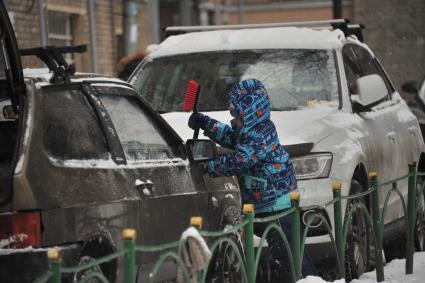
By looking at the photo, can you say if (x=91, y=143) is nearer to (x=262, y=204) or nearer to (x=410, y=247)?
(x=262, y=204)

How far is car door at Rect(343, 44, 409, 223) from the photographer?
9.49 meters

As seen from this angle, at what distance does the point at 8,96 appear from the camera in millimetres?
6125

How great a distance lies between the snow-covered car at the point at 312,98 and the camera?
8469 mm

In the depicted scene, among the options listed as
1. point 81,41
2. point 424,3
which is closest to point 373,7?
point 424,3

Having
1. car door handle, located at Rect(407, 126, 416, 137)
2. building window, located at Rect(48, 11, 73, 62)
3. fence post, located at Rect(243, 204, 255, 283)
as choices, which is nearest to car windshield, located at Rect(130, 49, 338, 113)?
car door handle, located at Rect(407, 126, 416, 137)

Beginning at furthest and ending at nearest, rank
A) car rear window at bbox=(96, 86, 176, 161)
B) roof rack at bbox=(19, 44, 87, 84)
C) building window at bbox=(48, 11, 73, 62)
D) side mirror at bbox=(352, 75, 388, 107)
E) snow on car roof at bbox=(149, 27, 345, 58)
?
building window at bbox=(48, 11, 73, 62) → snow on car roof at bbox=(149, 27, 345, 58) → side mirror at bbox=(352, 75, 388, 107) → car rear window at bbox=(96, 86, 176, 161) → roof rack at bbox=(19, 44, 87, 84)

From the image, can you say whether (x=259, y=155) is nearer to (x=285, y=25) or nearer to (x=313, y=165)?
(x=313, y=165)

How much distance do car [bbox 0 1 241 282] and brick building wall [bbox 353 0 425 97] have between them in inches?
1024

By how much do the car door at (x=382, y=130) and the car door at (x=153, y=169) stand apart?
104 inches

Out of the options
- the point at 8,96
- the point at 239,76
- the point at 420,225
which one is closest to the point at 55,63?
the point at 8,96

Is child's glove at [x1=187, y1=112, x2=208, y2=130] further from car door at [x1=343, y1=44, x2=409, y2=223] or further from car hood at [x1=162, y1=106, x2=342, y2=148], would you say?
car door at [x1=343, y1=44, x2=409, y2=223]

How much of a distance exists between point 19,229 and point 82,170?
22.8 inches

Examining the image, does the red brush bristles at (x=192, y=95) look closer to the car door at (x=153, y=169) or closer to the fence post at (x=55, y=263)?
the car door at (x=153, y=169)

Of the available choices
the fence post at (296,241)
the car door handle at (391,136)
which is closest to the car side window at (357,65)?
the car door handle at (391,136)
